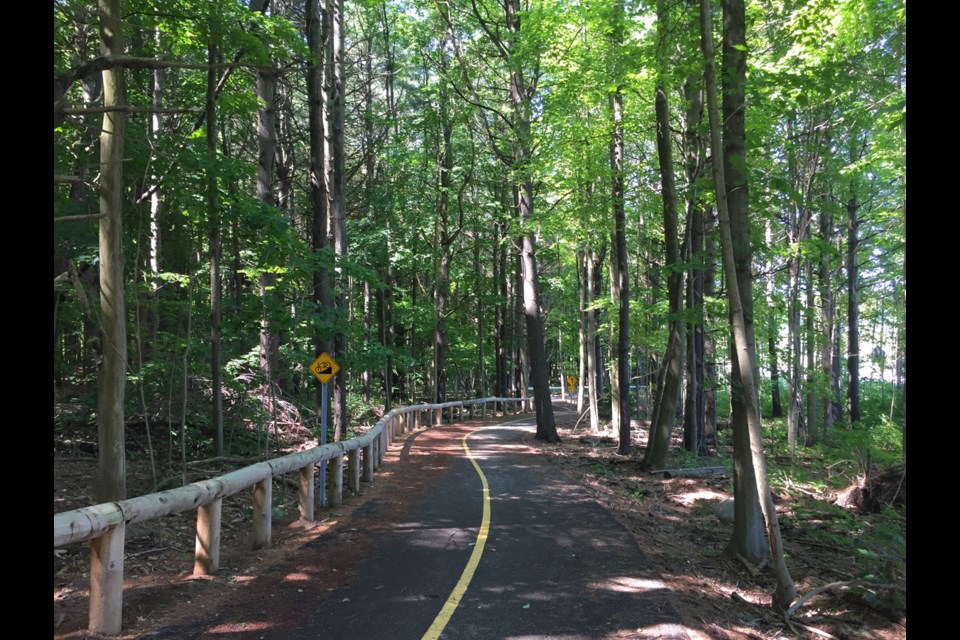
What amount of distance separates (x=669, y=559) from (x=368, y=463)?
7018mm

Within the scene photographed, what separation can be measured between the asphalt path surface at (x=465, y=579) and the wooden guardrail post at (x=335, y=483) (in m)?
0.46

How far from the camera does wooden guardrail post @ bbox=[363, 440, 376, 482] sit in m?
12.3

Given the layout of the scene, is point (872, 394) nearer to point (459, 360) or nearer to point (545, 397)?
point (459, 360)

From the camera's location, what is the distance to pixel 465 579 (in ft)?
19.6

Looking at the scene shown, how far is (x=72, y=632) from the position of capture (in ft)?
13.5

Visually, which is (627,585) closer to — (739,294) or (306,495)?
(739,294)

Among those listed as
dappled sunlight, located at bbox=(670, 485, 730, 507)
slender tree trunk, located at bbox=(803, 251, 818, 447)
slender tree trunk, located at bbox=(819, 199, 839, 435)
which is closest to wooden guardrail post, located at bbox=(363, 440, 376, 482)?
dappled sunlight, located at bbox=(670, 485, 730, 507)

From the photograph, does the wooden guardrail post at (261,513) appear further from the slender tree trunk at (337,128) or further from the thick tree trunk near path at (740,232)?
the slender tree trunk at (337,128)

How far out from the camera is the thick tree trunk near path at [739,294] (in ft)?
19.8

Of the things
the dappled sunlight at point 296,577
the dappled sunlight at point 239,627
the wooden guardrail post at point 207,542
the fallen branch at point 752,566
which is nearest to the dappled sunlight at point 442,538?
the dappled sunlight at point 296,577

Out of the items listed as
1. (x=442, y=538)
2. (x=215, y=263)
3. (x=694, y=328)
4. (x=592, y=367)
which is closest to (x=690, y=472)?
(x=694, y=328)

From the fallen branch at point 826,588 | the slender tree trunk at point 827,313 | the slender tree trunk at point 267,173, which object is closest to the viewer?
the fallen branch at point 826,588

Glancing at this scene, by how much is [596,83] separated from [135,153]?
1125 centimetres

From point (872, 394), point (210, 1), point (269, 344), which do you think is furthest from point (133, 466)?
point (872, 394)
